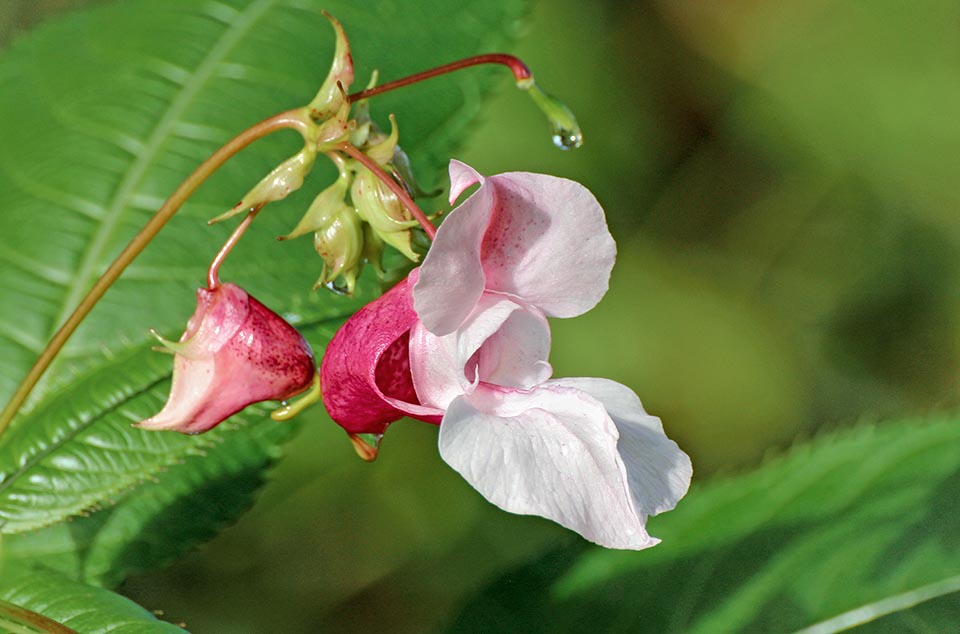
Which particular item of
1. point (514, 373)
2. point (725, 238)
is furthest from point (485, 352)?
point (725, 238)

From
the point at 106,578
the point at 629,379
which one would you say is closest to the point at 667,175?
the point at 629,379

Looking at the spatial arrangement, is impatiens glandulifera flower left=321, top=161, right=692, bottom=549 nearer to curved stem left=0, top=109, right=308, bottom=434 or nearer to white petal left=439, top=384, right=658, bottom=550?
white petal left=439, top=384, right=658, bottom=550

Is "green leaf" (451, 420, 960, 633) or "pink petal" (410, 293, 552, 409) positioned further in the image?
"green leaf" (451, 420, 960, 633)

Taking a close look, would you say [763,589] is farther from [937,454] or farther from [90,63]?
[90,63]

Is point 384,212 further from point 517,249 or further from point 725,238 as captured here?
point 725,238

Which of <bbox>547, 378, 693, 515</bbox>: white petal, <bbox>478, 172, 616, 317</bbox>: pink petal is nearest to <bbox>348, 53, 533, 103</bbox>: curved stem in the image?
<bbox>478, 172, 616, 317</bbox>: pink petal

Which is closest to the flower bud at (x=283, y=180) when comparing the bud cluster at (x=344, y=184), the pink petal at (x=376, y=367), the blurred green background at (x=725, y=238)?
the bud cluster at (x=344, y=184)
